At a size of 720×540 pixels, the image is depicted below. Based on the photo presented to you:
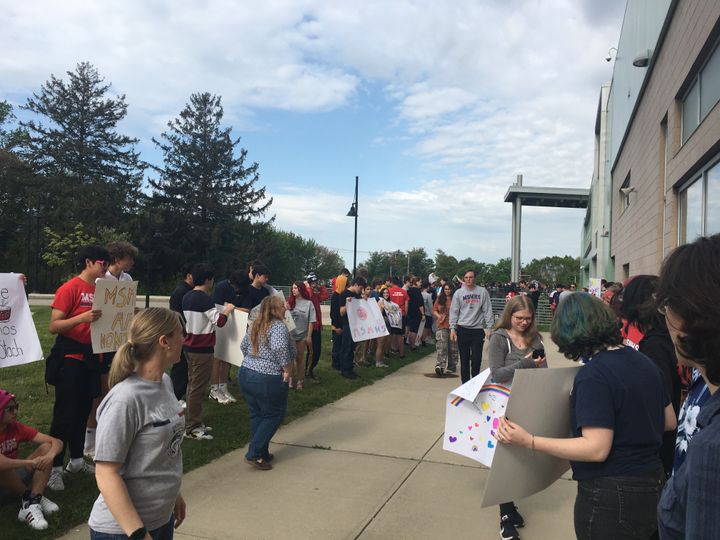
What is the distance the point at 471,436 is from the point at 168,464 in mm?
2002

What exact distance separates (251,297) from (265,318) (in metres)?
2.55

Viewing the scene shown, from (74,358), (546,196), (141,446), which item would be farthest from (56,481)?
(546,196)

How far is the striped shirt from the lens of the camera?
6.12 meters

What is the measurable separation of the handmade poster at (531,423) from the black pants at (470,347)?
5.58 metres

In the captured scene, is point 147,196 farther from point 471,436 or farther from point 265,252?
point 471,436

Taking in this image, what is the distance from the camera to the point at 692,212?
9.80 m

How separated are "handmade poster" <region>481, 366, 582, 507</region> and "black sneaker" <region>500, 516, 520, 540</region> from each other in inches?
55.6

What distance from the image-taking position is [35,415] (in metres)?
6.62

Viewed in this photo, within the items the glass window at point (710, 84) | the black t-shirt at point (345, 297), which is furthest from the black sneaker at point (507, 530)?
the glass window at point (710, 84)

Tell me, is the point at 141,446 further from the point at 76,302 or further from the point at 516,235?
the point at 516,235

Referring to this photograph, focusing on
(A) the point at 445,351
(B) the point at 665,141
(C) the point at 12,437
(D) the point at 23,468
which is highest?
(B) the point at 665,141

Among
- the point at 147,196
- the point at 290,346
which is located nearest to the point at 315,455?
the point at 290,346

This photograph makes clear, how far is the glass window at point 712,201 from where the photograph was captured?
26.6 ft

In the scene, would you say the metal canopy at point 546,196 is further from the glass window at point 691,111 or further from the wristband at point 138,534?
the wristband at point 138,534
